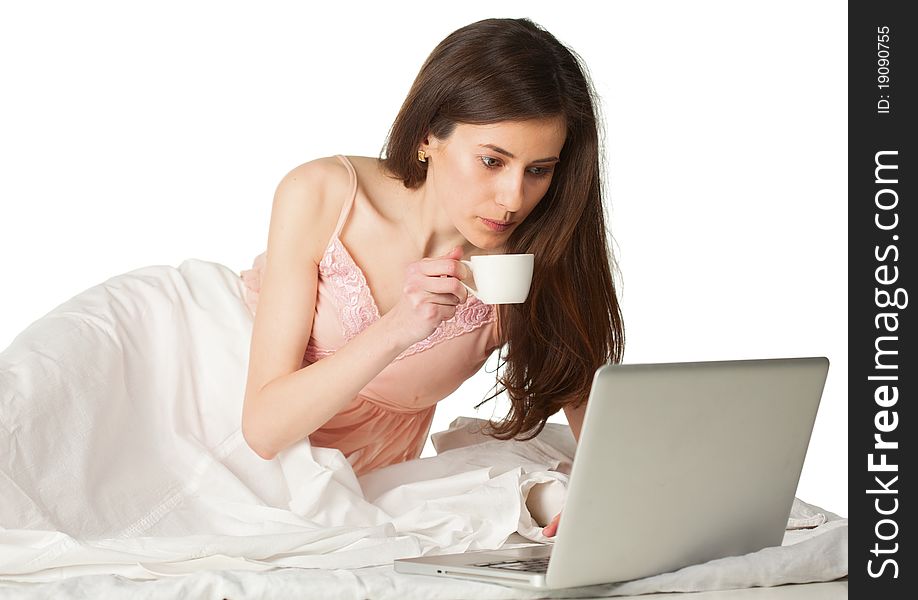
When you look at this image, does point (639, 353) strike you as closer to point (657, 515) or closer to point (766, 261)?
point (766, 261)

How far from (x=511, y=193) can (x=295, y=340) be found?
1.65ft

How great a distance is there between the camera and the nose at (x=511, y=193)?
2.11 m

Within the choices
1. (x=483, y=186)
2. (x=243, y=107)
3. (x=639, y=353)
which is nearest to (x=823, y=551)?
(x=483, y=186)

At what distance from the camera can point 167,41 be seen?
393cm

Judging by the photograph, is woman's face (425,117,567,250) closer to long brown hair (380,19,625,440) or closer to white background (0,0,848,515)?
long brown hair (380,19,625,440)

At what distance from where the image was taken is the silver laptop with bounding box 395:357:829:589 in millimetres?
1400

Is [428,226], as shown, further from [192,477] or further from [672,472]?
[672,472]

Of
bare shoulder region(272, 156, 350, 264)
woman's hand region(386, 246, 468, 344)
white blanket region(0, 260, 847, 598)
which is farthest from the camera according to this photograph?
bare shoulder region(272, 156, 350, 264)

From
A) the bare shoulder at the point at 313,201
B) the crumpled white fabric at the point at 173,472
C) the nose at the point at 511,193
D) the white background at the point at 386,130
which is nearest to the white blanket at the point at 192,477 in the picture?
the crumpled white fabric at the point at 173,472

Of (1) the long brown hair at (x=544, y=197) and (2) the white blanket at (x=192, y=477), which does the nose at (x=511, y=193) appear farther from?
(2) the white blanket at (x=192, y=477)
